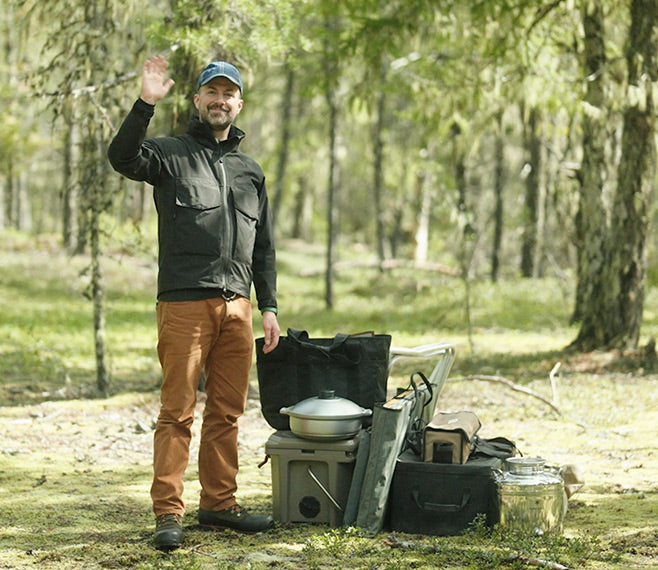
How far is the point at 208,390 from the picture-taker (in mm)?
4887

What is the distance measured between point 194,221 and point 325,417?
120 cm

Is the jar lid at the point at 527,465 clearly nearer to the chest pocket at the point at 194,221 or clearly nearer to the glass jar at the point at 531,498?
the glass jar at the point at 531,498

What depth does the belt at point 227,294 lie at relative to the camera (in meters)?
4.65

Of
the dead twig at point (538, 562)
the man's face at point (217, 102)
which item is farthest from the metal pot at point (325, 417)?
the man's face at point (217, 102)

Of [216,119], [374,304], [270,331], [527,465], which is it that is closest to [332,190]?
[374,304]

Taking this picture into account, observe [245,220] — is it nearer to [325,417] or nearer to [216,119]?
[216,119]

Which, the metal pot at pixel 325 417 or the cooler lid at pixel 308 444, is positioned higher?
the metal pot at pixel 325 417

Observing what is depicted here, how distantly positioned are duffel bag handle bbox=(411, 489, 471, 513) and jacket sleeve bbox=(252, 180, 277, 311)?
1.24m

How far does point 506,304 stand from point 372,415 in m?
14.4

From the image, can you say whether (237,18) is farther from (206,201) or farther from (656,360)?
(656,360)

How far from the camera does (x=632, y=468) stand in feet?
21.2

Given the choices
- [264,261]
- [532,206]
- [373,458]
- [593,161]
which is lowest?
[373,458]

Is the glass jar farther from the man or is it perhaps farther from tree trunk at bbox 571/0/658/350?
tree trunk at bbox 571/0/658/350

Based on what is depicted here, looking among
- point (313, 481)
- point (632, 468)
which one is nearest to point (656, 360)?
point (632, 468)
